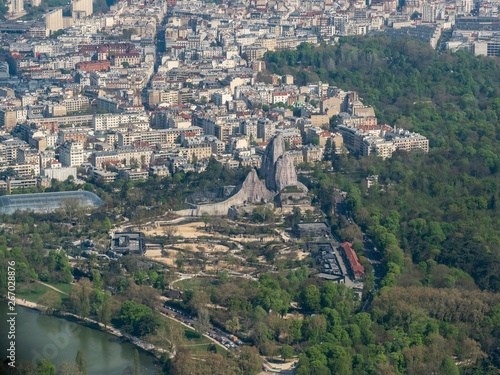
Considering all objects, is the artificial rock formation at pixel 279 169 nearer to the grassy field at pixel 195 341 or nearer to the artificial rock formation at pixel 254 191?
the artificial rock formation at pixel 254 191

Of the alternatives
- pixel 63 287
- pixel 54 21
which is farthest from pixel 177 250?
pixel 54 21

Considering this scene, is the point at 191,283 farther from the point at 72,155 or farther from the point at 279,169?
the point at 72,155

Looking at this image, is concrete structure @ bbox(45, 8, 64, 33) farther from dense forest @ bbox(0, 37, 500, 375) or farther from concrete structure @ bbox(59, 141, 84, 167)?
dense forest @ bbox(0, 37, 500, 375)

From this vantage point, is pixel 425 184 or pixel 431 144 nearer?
pixel 425 184

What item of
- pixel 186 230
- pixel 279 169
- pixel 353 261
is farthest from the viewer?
pixel 279 169

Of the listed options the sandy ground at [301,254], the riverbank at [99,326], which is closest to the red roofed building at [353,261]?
the sandy ground at [301,254]
